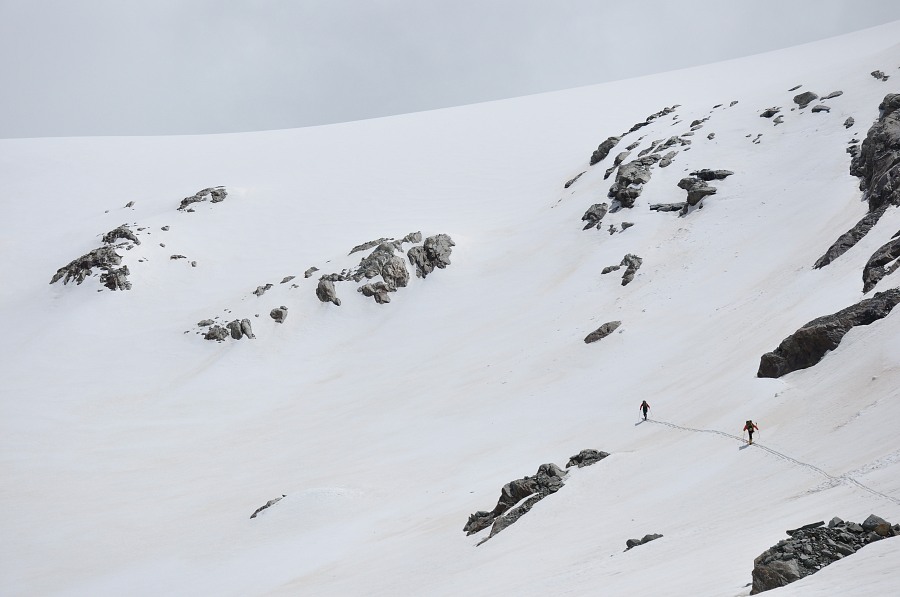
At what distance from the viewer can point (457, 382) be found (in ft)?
135

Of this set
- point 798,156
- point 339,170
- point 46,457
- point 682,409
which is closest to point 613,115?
point 339,170

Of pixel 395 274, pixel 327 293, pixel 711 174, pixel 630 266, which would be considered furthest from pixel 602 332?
pixel 327 293

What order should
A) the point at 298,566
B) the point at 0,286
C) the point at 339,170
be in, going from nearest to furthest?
the point at 298,566
the point at 0,286
the point at 339,170

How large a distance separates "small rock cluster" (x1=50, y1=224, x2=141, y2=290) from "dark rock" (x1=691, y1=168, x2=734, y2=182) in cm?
5158

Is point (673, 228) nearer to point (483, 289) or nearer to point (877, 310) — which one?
point (483, 289)

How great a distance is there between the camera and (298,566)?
26.5 meters

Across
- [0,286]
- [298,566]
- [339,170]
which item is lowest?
[298,566]

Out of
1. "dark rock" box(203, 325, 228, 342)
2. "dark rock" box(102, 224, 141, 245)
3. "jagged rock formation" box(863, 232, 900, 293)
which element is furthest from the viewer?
"dark rock" box(102, 224, 141, 245)

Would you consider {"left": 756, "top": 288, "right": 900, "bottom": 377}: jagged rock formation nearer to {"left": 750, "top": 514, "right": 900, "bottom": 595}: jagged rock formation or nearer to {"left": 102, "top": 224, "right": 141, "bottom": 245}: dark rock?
{"left": 750, "top": 514, "right": 900, "bottom": 595}: jagged rock formation

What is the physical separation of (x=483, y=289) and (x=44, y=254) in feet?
159

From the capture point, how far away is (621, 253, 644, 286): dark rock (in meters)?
44.1

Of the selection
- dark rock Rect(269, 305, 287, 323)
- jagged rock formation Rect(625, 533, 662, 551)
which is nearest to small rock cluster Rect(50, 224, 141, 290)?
dark rock Rect(269, 305, 287, 323)

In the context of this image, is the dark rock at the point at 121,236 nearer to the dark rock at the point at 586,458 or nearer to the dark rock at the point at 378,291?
the dark rock at the point at 378,291

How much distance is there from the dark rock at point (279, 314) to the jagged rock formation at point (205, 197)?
24.4 meters
